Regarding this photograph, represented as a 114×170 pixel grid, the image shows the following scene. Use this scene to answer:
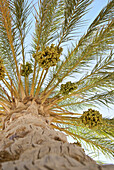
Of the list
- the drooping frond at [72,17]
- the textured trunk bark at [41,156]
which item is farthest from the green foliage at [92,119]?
the drooping frond at [72,17]

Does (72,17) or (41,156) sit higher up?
(72,17)

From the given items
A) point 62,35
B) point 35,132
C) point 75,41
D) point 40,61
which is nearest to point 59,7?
point 62,35

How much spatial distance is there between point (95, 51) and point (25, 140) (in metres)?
2.98

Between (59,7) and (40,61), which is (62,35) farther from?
(40,61)

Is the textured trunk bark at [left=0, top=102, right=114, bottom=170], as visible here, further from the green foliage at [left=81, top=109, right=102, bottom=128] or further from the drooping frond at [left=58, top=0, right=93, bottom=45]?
the drooping frond at [left=58, top=0, right=93, bottom=45]

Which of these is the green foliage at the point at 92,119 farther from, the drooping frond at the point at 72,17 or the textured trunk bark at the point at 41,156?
the drooping frond at the point at 72,17

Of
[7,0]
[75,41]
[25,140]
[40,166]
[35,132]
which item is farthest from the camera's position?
[75,41]

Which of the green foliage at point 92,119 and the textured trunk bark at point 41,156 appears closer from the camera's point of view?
the textured trunk bark at point 41,156

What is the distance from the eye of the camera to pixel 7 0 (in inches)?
124

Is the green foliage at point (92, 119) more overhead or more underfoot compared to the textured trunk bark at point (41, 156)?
more overhead

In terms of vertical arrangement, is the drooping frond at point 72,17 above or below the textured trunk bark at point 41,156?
above

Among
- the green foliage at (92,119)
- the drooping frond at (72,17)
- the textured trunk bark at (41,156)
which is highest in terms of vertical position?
the drooping frond at (72,17)

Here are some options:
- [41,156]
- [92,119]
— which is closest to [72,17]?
[92,119]

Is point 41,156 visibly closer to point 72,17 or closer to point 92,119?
point 92,119
